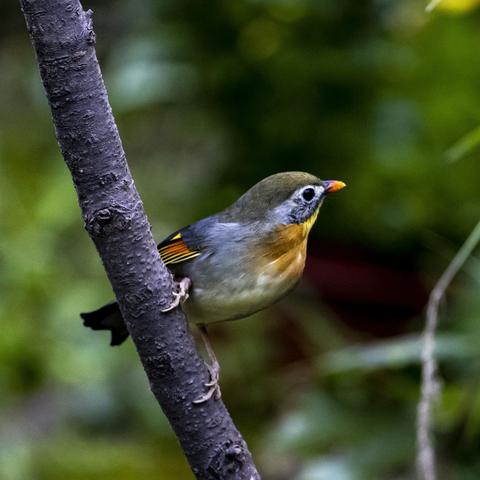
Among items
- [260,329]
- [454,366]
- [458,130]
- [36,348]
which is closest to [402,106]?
[458,130]

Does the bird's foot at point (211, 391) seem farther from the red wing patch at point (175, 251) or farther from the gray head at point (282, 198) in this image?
the gray head at point (282, 198)

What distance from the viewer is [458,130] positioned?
418cm

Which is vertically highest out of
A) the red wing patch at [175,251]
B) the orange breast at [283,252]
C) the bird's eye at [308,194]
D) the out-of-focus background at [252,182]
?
the bird's eye at [308,194]

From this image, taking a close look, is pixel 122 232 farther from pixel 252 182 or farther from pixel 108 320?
pixel 252 182

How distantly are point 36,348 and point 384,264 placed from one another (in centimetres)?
153

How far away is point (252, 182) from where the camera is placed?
4551 millimetres

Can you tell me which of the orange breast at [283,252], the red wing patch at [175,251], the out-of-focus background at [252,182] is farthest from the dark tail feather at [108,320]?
the out-of-focus background at [252,182]

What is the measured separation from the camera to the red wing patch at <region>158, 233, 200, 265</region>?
2443mm

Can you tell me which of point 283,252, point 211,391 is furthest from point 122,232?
point 283,252

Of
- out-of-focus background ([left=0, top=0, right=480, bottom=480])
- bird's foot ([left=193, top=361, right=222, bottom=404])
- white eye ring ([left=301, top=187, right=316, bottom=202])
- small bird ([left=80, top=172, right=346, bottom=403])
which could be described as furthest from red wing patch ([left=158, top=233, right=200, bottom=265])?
out-of-focus background ([left=0, top=0, right=480, bottom=480])

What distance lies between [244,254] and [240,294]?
0.45ft

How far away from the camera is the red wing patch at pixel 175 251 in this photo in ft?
8.02

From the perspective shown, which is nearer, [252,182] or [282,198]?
[282,198]

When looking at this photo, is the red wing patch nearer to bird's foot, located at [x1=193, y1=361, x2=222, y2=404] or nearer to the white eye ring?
the white eye ring
